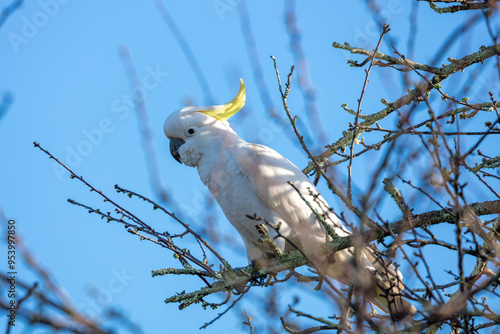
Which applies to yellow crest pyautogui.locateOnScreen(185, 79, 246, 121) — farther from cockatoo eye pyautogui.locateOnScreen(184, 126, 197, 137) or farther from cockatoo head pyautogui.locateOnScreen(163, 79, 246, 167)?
cockatoo eye pyautogui.locateOnScreen(184, 126, 197, 137)

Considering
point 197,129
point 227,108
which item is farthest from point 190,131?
point 227,108

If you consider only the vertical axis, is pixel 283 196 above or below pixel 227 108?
below

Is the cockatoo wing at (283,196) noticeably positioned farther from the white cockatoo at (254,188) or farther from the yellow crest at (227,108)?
the yellow crest at (227,108)

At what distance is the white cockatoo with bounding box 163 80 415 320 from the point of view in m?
4.58

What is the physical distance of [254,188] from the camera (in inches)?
183

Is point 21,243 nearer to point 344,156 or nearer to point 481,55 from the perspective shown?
point 344,156

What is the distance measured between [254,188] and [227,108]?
113 cm

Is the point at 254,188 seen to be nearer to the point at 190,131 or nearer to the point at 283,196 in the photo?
the point at 283,196

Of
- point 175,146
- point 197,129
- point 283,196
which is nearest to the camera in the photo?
point 283,196

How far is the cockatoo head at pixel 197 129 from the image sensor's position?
502 centimetres

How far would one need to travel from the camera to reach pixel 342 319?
284 cm

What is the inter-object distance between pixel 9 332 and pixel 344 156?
3.21m

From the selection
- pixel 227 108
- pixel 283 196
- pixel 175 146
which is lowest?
pixel 283 196

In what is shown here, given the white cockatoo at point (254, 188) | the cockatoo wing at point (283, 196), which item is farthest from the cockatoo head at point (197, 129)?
the cockatoo wing at point (283, 196)
